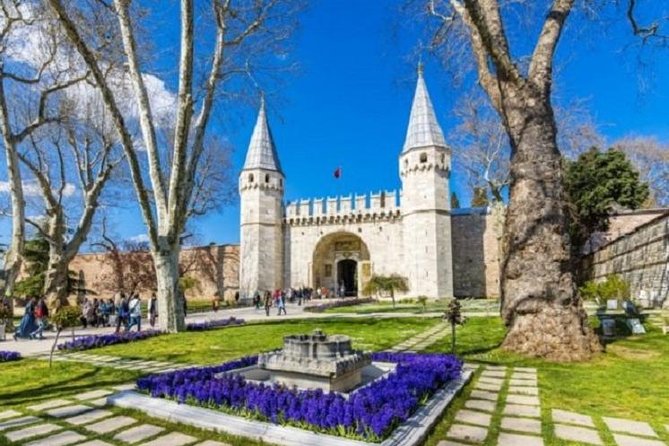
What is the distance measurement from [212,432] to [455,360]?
3.32m

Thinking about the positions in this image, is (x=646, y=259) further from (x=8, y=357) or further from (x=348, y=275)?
(x=348, y=275)

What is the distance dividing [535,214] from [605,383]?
2850mm

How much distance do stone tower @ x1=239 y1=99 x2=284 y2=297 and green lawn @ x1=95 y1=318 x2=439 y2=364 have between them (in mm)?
18637

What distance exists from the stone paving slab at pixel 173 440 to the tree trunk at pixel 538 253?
5.30m

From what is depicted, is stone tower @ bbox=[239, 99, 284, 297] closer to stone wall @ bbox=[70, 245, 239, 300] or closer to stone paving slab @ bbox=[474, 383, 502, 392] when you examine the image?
stone wall @ bbox=[70, 245, 239, 300]

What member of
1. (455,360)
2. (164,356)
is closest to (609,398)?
(455,360)

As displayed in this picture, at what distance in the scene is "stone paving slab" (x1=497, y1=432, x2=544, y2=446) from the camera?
10.4 feet

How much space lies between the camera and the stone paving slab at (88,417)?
3756 mm

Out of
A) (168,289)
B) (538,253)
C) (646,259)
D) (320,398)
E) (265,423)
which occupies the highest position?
(646,259)

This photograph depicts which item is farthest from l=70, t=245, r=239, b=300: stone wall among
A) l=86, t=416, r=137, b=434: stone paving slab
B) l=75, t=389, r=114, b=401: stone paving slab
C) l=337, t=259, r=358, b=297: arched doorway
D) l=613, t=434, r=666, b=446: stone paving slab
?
l=613, t=434, r=666, b=446: stone paving slab

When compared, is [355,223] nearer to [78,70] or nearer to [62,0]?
[78,70]

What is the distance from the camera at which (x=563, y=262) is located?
6.79m

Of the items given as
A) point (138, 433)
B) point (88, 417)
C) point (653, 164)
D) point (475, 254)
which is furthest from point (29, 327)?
point (653, 164)

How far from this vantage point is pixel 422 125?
1134 inches
